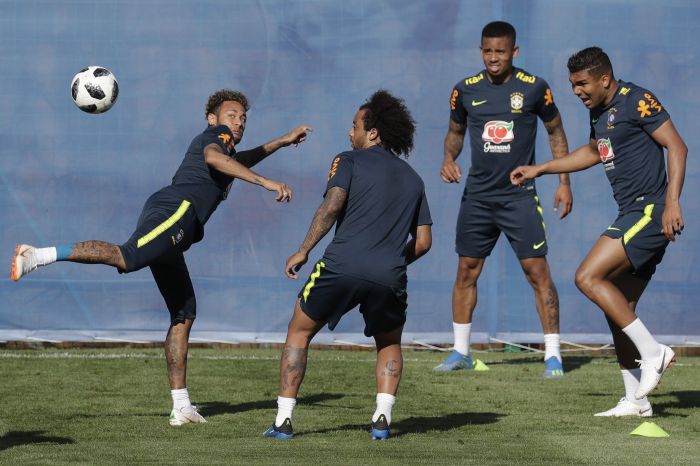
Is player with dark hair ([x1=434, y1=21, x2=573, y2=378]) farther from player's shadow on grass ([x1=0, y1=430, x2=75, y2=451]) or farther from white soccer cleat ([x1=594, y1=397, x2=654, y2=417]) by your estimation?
player's shadow on grass ([x1=0, y1=430, x2=75, y2=451])

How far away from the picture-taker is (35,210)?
11.8 metres

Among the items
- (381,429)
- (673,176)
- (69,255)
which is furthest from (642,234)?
(69,255)

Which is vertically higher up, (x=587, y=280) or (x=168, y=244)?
(x=168, y=244)

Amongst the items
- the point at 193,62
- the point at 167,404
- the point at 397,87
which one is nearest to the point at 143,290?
the point at 193,62

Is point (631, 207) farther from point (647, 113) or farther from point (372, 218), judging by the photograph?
point (372, 218)

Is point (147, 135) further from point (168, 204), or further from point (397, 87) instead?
point (168, 204)

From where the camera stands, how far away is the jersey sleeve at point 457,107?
10.3m

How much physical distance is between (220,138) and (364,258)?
1.55 meters

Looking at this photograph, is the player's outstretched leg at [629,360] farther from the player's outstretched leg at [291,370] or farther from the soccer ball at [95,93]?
the soccer ball at [95,93]

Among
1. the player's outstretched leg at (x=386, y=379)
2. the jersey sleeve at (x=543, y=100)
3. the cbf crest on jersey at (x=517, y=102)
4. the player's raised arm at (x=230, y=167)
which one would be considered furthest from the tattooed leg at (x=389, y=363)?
the jersey sleeve at (x=543, y=100)

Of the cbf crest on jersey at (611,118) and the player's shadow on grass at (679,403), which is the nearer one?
the cbf crest on jersey at (611,118)

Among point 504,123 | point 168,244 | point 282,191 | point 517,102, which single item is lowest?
point 168,244

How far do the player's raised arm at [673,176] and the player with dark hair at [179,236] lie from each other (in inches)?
88.1

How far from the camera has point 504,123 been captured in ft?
33.1
